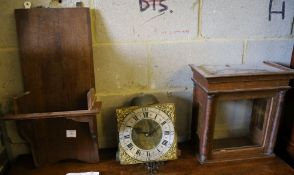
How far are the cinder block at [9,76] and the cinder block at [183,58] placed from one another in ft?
1.88

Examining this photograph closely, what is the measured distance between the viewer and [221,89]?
97 cm

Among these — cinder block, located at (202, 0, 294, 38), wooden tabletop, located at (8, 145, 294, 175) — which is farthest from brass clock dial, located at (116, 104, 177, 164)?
cinder block, located at (202, 0, 294, 38)

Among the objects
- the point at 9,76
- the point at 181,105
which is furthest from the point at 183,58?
the point at 9,76

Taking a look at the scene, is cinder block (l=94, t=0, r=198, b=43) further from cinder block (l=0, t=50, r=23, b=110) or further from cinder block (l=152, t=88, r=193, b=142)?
cinder block (l=0, t=50, r=23, b=110)

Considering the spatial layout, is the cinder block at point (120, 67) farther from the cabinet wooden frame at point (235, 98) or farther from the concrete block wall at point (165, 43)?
the cabinet wooden frame at point (235, 98)

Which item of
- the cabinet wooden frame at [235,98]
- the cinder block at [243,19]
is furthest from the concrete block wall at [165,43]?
the cabinet wooden frame at [235,98]

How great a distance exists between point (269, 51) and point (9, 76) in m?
1.18

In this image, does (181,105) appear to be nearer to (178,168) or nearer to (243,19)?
(178,168)

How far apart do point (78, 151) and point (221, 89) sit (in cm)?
65

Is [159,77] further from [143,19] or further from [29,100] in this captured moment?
[29,100]

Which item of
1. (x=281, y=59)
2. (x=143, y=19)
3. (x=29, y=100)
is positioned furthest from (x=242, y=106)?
(x=29, y=100)

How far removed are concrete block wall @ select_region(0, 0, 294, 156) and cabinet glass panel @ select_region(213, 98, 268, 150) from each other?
6.5 inches

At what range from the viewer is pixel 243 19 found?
1.14 metres

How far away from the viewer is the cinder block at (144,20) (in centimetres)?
105
